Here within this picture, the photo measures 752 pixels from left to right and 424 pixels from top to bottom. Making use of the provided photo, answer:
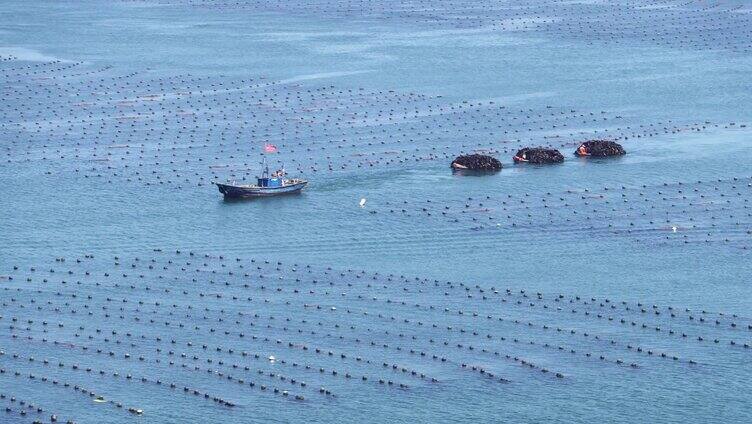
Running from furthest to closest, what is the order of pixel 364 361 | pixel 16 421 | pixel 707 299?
pixel 707 299, pixel 364 361, pixel 16 421

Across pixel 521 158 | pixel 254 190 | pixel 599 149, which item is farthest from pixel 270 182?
pixel 599 149

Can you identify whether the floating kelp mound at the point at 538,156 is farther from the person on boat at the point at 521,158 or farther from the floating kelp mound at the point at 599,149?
the floating kelp mound at the point at 599,149

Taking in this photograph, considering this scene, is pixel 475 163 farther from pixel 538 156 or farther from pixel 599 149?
pixel 599 149

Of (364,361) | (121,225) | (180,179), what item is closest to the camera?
(364,361)

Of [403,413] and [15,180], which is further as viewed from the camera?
[15,180]

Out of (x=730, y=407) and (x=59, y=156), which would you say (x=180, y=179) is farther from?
(x=730, y=407)

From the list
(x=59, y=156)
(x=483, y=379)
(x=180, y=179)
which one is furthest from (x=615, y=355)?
(x=59, y=156)
